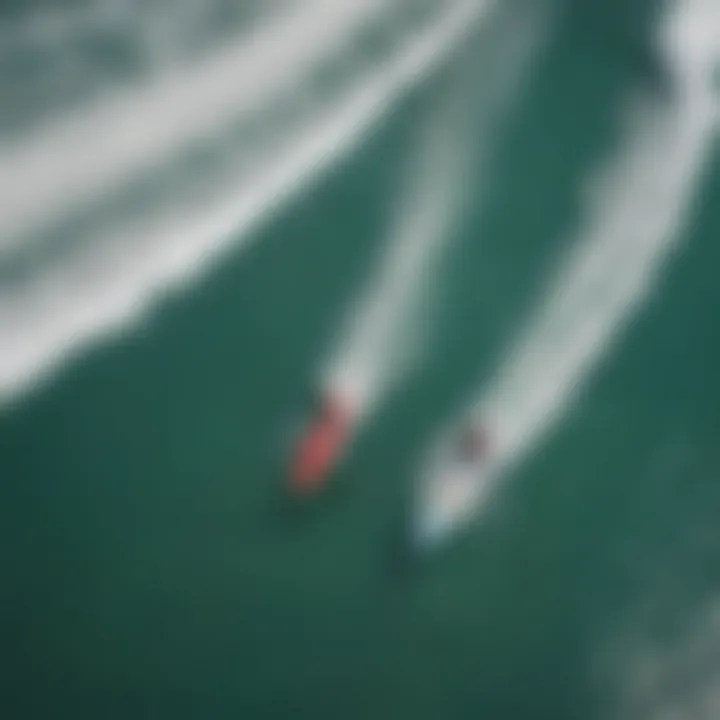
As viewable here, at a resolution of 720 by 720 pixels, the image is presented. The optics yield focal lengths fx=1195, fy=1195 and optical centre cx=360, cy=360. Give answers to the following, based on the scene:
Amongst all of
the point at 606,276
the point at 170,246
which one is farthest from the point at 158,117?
the point at 606,276

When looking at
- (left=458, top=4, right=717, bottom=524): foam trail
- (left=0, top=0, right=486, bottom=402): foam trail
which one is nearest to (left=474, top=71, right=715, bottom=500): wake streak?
(left=458, top=4, right=717, bottom=524): foam trail

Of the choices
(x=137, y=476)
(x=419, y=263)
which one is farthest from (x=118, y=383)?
(x=419, y=263)

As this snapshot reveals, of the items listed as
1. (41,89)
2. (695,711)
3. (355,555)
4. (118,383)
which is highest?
(41,89)

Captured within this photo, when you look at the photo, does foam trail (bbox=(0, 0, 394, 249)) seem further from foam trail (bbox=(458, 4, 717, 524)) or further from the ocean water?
foam trail (bbox=(458, 4, 717, 524))

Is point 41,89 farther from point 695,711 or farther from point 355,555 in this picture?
point 695,711

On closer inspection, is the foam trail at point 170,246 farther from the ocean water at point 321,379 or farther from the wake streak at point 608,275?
the wake streak at point 608,275

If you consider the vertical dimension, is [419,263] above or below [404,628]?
above

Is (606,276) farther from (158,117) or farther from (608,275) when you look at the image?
(158,117)
